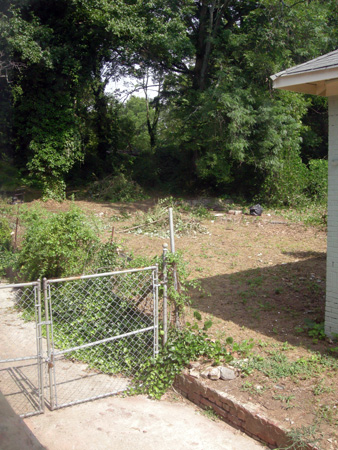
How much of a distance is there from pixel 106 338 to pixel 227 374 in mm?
1499

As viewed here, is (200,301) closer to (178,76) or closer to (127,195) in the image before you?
(127,195)

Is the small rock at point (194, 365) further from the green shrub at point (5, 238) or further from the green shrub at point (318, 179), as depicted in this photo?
the green shrub at point (318, 179)

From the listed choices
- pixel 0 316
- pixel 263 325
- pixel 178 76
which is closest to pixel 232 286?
pixel 263 325

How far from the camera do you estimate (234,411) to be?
388 cm

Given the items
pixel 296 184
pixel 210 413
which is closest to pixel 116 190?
pixel 296 184

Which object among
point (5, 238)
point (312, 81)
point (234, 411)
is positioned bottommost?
point (234, 411)

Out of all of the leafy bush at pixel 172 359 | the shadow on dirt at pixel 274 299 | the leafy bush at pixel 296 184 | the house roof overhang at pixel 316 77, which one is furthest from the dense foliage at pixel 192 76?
the leafy bush at pixel 172 359

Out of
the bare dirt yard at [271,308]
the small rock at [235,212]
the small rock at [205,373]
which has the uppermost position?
the small rock at [235,212]

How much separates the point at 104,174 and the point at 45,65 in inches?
264

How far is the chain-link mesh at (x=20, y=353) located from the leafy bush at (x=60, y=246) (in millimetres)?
707

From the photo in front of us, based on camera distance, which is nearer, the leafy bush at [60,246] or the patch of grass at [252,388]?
the patch of grass at [252,388]

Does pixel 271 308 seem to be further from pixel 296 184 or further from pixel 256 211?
pixel 296 184

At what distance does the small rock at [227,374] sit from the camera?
167 inches

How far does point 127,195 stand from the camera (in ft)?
56.9
